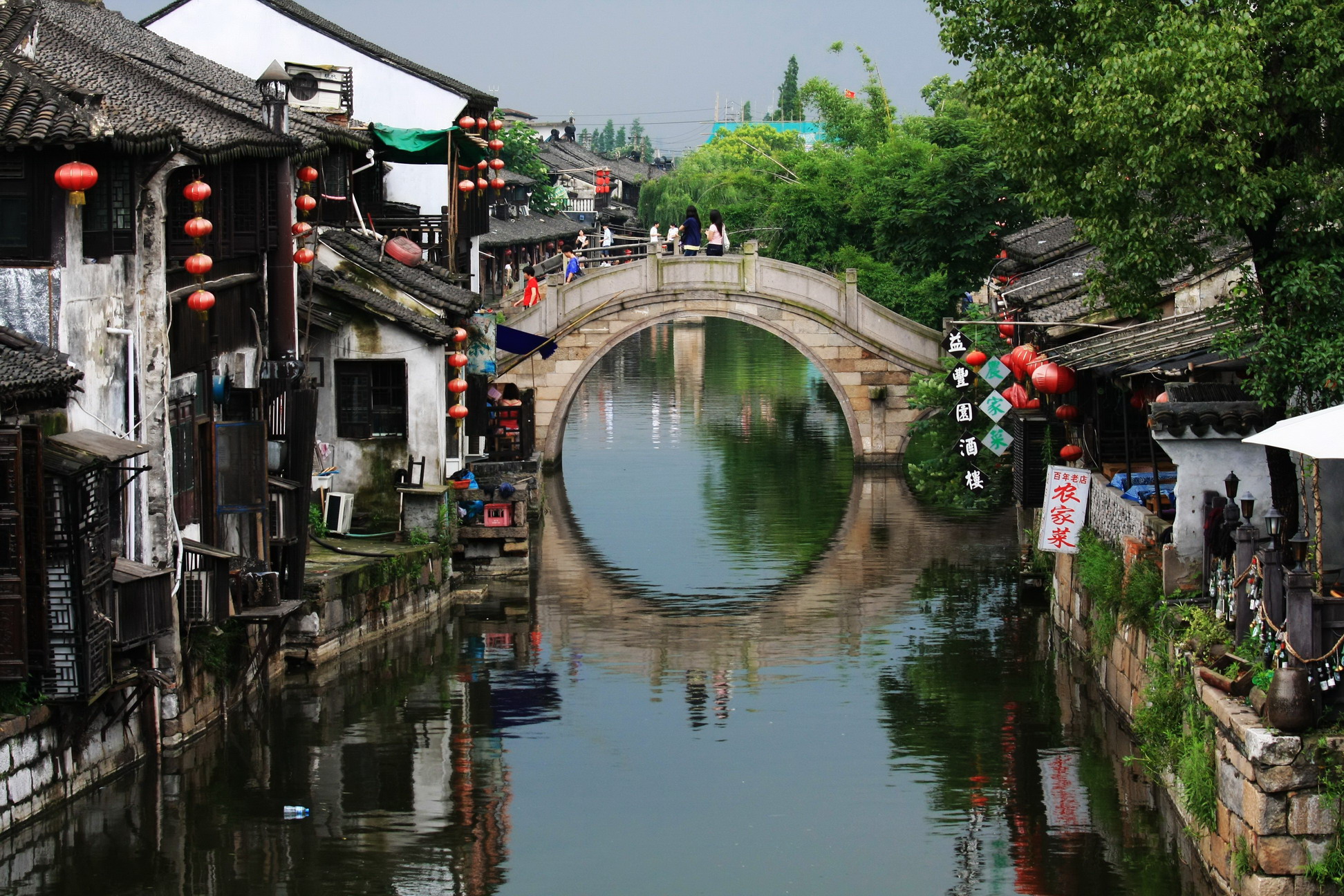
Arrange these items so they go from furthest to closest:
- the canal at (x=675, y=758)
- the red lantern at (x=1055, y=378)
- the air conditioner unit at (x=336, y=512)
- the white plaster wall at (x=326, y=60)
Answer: the white plaster wall at (x=326, y=60)
the air conditioner unit at (x=336, y=512)
the red lantern at (x=1055, y=378)
the canal at (x=675, y=758)

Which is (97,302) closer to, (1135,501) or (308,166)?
(308,166)

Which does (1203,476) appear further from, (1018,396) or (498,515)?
(498,515)

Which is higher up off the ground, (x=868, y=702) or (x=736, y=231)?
(x=736, y=231)

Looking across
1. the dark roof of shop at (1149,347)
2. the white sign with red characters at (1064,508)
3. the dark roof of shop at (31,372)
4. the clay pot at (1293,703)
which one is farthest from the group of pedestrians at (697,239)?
the clay pot at (1293,703)

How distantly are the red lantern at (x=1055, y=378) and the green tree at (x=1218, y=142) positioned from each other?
15.2ft

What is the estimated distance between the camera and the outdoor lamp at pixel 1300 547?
43.8 feet

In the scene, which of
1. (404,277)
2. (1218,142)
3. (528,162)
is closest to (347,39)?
(404,277)

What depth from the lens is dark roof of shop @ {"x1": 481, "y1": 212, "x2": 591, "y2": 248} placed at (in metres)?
50.4

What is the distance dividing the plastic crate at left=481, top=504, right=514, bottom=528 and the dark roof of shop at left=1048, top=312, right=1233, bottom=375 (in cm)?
869

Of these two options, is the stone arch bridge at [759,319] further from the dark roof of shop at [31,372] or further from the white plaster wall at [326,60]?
the dark roof of shop at [31,372]

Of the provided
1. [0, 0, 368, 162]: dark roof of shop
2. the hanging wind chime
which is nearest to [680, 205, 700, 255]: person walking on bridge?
[0, 0, 368, 162]: dark roof of shop

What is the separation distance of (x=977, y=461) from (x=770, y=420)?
715 inches

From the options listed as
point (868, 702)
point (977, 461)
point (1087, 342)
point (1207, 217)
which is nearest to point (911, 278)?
point (977, 461)

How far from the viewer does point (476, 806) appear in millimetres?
15328
